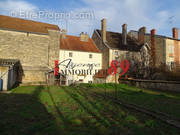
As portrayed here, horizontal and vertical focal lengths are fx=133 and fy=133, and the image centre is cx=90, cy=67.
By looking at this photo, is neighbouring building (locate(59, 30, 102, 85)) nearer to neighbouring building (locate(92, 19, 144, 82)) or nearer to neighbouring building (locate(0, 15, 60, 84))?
neighbouring building (locate(92, 19, 144, 82))

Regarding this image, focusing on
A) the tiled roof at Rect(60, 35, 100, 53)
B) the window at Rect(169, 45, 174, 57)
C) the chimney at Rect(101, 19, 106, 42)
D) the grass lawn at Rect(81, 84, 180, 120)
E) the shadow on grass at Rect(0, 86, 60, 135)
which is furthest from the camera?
the chimney at Rect(101, 19, 106, 42)

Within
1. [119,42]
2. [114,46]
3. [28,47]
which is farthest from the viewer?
[119,42]

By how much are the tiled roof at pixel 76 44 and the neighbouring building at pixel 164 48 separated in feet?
33.4

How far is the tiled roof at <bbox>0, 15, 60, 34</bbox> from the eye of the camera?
2014cm

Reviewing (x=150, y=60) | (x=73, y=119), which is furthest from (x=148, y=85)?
(x=73, y=119)

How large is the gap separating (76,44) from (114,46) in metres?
7.12

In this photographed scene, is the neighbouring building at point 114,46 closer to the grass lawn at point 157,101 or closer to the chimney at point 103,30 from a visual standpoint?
the chimney at point 103,30

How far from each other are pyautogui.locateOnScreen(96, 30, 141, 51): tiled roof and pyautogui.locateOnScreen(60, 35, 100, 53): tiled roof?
3.04 m

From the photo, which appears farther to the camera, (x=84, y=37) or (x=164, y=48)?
(x=84, y=37)

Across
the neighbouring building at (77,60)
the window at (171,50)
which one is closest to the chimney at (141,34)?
the window at (171,50)

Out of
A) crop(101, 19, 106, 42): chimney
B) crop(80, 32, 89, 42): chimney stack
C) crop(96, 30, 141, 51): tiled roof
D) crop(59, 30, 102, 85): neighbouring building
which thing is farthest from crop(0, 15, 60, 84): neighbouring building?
crop(96, 30, 141, 51): tiled roof

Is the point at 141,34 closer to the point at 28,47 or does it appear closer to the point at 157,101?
the point at 28,47

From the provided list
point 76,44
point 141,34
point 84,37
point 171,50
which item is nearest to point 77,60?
point 76,44

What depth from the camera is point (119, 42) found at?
26.2 meters
